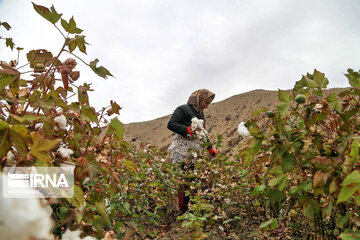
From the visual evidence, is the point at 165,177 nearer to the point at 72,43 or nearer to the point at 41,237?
the point at 72,43

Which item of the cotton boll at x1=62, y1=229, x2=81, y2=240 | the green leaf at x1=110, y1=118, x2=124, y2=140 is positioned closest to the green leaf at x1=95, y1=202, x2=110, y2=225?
the cotton boll at x1=62, y1=229, x2=81, y2=240

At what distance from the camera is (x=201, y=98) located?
337 centimetres

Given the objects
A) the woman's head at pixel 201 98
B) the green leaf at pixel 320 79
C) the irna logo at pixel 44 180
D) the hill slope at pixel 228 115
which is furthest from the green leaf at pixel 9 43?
the hill slope at pixel 228 115

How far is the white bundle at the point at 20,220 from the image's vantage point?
29 cm

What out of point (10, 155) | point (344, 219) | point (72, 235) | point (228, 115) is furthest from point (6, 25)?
point (228, 115)

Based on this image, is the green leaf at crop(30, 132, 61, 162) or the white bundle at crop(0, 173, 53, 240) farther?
the green leaf at crop(30, 132, 61, 162)

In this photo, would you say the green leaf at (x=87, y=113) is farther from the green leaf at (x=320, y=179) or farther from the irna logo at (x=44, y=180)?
the green leaf at (x=320, y=179)

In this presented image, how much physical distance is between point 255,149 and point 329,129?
15.7 inches

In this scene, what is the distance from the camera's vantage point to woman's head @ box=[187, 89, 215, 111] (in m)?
3.37

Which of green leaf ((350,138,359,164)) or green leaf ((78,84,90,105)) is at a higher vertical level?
green leaf ((78,84,90,105))

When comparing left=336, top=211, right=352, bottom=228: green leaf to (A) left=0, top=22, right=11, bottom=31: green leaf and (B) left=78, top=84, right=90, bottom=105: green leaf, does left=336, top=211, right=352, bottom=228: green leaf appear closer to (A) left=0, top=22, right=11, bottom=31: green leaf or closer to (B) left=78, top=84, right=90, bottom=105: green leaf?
(B) left=78, top=84, right=90, bottom=105: green leaf

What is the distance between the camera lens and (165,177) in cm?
277

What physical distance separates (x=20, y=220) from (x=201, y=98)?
3.14m

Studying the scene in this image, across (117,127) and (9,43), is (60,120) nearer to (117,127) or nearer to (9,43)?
(117,127)
